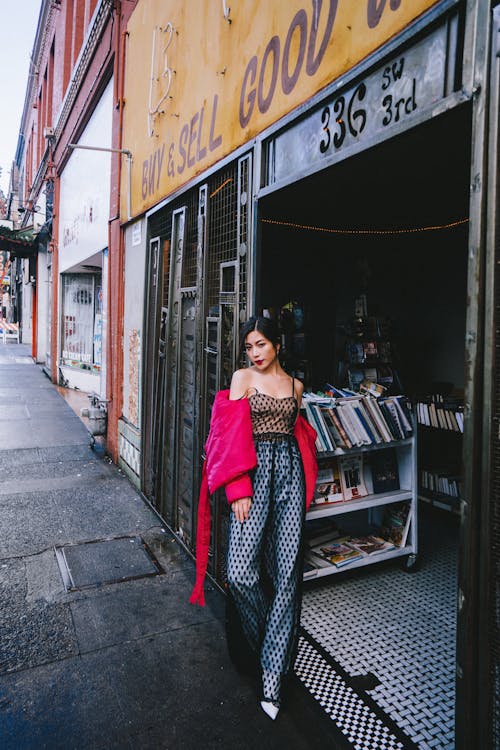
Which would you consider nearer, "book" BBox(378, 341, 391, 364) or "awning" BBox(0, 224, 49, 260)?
"book" BBox(378, 341, 391, 364)

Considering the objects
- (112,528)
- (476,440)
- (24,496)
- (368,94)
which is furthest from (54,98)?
(476,440)

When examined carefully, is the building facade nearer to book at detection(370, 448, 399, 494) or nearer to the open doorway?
the open doorway

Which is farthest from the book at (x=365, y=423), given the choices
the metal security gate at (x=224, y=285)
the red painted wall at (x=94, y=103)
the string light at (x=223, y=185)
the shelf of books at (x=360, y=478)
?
the red painted wall at (x=94, y=103)

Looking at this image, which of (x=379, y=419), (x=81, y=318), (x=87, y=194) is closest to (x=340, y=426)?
(x=379, y=419)

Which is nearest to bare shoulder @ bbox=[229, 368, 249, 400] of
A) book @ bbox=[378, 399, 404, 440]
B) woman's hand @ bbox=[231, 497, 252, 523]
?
woman's hand @ bbox=[231, 497, 252, 523]

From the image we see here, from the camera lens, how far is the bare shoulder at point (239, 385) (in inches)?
113

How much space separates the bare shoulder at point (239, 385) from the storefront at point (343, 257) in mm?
850

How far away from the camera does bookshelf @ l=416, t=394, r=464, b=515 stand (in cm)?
504

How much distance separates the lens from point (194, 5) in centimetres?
465

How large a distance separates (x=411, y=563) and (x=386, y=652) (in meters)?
1.09

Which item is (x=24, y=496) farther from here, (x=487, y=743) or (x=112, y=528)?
(x=487, y=743)

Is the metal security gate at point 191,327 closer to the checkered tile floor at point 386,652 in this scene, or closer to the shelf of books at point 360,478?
the shelf of books at point 360,478

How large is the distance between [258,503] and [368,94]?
219cm

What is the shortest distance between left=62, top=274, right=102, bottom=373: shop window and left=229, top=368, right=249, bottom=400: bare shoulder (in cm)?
1198
